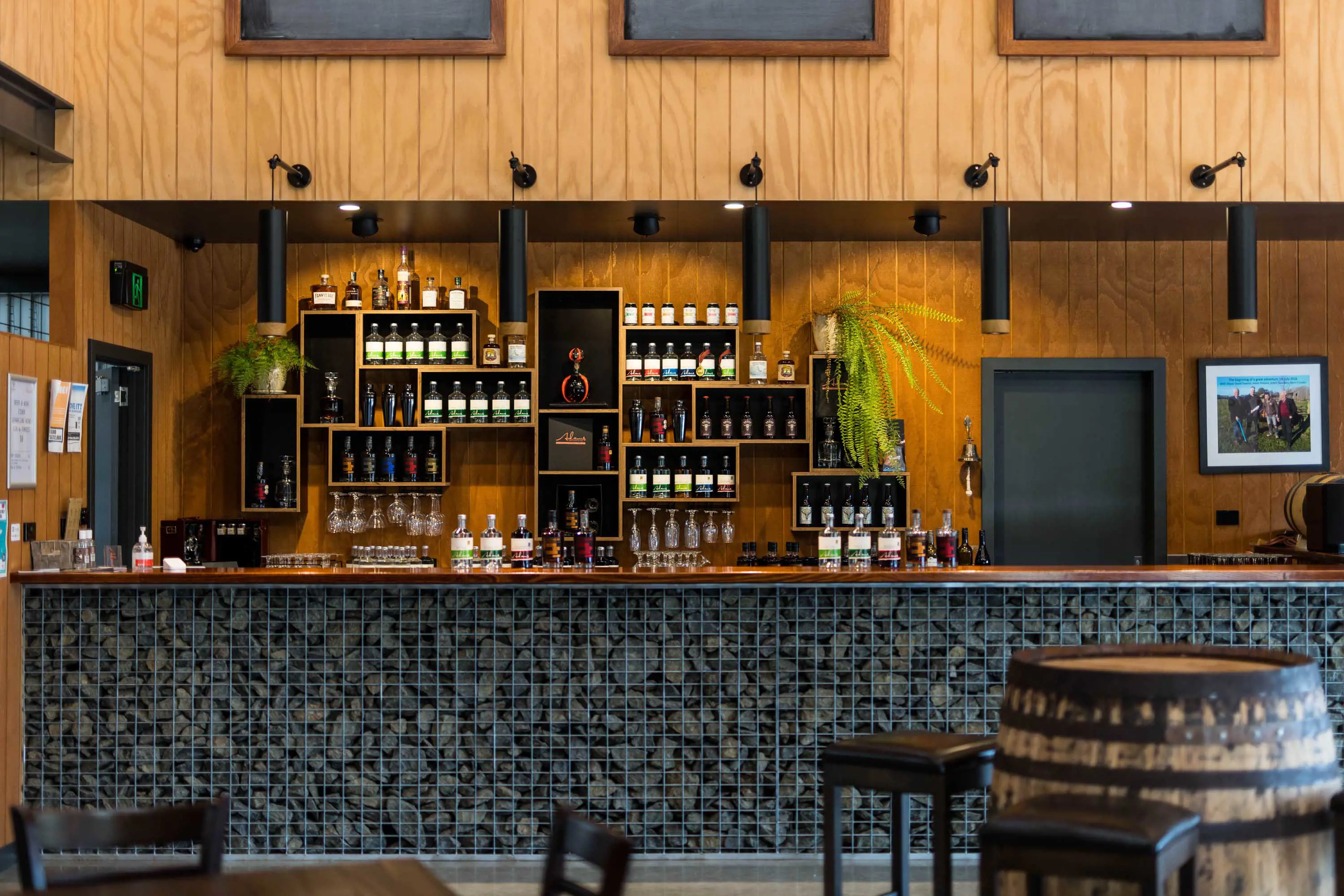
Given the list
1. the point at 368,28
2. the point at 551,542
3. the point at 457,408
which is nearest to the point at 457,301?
the point at 457,408

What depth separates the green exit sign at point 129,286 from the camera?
5.61 m

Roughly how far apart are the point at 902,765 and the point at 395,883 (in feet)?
3.94

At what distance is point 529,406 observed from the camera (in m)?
6.22

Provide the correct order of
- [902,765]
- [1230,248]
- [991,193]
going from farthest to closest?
[991,193] → [1230,248] → [902,765]

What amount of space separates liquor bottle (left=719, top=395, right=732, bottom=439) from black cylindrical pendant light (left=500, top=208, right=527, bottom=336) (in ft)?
5.48

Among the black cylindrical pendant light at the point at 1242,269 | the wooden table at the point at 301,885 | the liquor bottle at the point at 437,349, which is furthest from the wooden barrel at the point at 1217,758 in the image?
the liquor bottle at the point at 437,349

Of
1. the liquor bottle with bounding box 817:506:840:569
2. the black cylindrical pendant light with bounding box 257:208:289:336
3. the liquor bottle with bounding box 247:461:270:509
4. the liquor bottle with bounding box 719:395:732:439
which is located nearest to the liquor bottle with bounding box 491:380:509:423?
the liquor bottle with bounding box 719:395:732:439

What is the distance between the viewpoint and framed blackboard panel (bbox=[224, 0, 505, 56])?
5309mm

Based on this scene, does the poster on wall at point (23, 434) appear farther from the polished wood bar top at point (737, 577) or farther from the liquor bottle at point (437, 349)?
the liquor bottle at point (437, 349)

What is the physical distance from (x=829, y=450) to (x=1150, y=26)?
227cm

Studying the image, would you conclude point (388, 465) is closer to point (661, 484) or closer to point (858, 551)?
point (661, 484)

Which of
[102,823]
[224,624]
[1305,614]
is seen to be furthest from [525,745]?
[1305,614]

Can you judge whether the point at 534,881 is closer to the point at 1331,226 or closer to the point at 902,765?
the point at 902,765

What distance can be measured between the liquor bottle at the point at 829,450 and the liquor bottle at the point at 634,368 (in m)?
0.91
